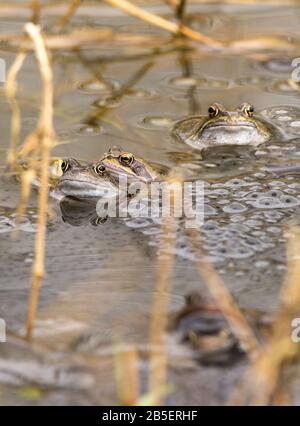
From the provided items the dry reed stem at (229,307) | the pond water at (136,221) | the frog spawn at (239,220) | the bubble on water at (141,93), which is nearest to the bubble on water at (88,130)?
the pond water at (136,221)

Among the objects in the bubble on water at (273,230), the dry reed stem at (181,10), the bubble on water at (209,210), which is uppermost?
the dry reed stem at (181,10)

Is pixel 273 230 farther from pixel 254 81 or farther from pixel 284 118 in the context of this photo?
pixel 254 81

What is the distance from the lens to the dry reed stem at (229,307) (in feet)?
9.21

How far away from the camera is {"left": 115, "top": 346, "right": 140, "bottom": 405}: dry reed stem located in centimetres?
261

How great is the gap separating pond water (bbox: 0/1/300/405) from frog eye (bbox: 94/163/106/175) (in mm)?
205

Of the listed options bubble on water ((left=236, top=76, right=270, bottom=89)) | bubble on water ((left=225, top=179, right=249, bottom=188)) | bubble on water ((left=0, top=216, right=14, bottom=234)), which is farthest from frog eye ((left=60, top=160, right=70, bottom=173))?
bubble on water ((left=236, top=76, right=270, bottom=89))

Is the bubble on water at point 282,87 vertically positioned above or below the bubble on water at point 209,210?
above

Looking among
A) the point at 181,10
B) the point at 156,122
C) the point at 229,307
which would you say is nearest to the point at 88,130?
the point at 156,122

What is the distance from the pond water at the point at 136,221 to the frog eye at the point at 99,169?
205mm

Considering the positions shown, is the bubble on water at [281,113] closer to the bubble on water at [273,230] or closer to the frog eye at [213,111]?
the frog eye at [213,111]

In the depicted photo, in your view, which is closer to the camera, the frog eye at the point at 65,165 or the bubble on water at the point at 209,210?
Result: the bubble on water at the point at 209,210

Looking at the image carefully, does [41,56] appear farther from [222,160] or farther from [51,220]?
[222,160]
